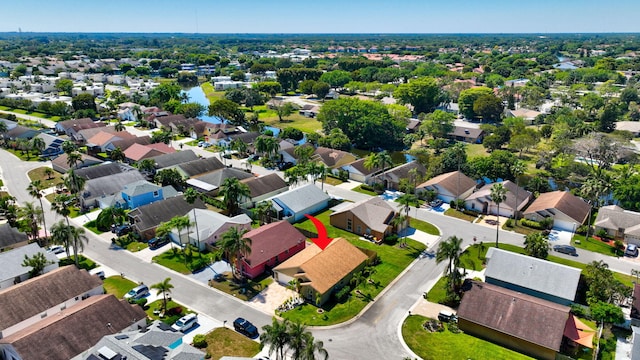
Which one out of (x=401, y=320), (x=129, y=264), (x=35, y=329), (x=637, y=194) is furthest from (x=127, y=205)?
(x=637, y=194)

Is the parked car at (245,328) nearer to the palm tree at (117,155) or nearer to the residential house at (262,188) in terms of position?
the residential house at (262,188)

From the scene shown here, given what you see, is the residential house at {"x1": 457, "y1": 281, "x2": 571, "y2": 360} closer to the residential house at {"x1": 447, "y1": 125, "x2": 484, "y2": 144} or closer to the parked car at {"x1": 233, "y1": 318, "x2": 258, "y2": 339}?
the parked car at {"x1": 233, "y1": 318, "x2": 258, "y2": 339}

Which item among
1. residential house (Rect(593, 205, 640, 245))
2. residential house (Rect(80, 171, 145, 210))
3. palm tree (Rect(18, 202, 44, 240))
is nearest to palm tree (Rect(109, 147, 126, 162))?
residential house (Rect(80, 171, 145, 210))

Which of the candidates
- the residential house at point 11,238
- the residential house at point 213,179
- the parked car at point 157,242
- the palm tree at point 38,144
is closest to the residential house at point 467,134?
the residential house at point 213,179

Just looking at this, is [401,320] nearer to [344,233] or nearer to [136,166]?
[344,233]

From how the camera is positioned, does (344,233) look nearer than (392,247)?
No

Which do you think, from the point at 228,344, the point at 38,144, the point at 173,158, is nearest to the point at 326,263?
the point at 228,344

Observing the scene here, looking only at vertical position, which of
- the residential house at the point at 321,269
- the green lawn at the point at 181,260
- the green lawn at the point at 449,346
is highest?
the residential house at the point at 321,269
